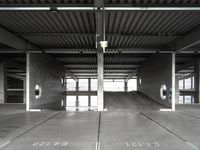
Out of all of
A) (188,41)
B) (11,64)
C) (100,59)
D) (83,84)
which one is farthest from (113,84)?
(188,41)

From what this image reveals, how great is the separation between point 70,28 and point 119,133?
6.40m

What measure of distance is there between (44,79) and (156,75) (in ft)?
29.1

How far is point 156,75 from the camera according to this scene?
834 inches

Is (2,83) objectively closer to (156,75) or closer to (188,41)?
(156,75)

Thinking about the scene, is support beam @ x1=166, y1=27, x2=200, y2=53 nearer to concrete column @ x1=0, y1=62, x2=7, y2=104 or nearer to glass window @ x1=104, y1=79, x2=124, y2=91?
concrete column @ x1=0, y1=62, x2=7, y2=104

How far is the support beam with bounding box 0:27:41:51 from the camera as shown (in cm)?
1311

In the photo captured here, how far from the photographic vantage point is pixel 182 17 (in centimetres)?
1100

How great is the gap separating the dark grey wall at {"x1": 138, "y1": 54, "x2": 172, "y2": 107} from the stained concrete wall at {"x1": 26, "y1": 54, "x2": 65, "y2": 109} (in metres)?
8.59

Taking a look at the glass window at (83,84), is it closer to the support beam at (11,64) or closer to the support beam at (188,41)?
the support beam at (11,64)

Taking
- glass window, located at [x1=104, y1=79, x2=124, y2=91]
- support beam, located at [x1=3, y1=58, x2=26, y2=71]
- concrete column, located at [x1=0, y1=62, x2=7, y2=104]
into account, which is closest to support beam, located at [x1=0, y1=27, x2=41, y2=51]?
concrete column, located at [x1=0, y1=62, x2=7, y2=104]

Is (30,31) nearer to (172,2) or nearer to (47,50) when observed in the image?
(47,50)

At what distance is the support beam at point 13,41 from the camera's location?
13114mm

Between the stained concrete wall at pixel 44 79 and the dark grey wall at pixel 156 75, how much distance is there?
28.2ft

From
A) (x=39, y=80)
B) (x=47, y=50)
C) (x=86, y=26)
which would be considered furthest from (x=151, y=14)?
(x=39, y=80)
